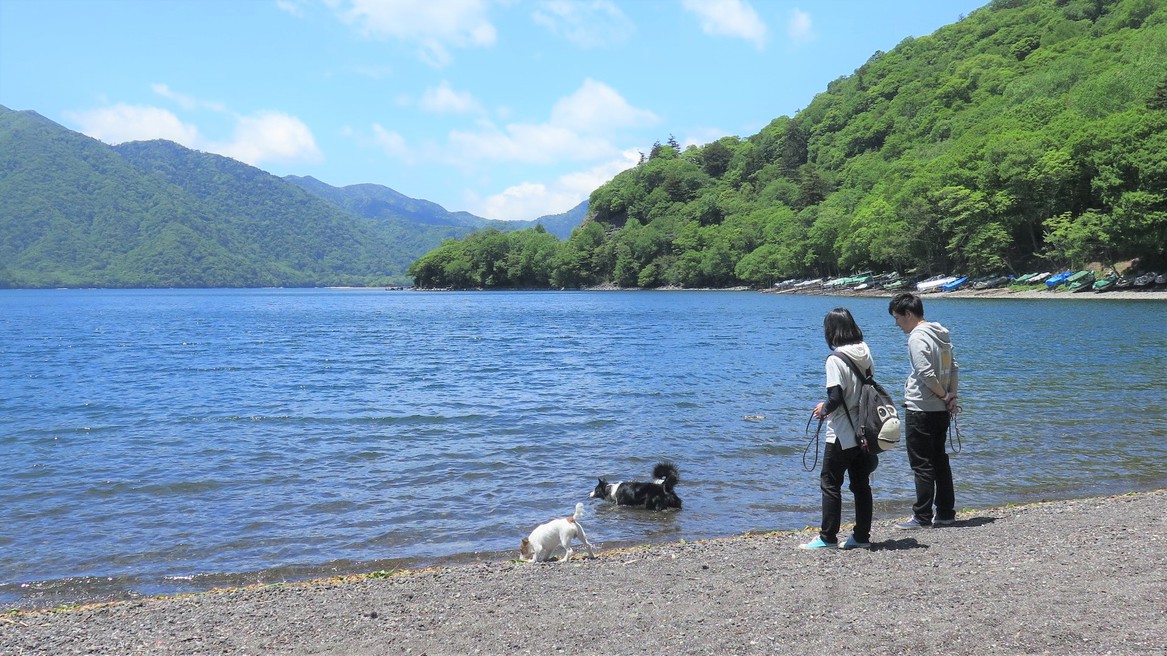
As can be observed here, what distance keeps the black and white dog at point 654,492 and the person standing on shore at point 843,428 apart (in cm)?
338

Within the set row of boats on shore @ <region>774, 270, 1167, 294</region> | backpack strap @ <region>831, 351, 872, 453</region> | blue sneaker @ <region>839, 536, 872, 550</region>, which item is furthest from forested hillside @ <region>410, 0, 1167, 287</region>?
backpack strap @ <region>831, 351, 872, 453</region>

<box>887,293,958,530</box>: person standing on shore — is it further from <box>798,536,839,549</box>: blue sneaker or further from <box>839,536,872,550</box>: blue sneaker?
<box>798,536,839,549</box>: blue sneaker

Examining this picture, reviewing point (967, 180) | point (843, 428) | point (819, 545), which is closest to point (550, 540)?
point (819, 545)

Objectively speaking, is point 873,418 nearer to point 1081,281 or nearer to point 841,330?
point 841,330

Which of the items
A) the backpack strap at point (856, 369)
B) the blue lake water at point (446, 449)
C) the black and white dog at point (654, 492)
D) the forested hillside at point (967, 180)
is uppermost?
the forested hillside at point (967, 180)

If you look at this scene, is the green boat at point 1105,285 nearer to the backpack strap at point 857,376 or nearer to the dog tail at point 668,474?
the dog tail at point 668,474

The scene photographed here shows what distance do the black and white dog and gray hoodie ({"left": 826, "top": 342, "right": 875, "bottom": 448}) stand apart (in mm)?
3990

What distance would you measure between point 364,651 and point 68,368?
3573cm

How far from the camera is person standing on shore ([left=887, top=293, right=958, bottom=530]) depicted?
7.73 m

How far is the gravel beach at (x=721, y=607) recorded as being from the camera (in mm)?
5125

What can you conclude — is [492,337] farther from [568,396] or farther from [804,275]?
[804,275]

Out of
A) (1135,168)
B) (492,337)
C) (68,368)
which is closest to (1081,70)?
(1135,168)

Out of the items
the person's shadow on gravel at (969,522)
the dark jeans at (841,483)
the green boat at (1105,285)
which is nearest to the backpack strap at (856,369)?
the dark jeans at (841,483)

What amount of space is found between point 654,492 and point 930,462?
3.90 m
